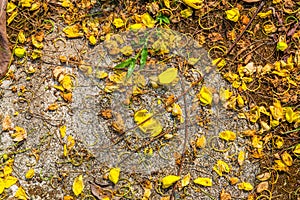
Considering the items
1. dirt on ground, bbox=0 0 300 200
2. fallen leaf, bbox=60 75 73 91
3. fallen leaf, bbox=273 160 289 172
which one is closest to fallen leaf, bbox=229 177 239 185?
dirt on ground, bbox=0 0 300 200

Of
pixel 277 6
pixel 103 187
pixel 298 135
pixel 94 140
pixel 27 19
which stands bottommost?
pixel 103 187

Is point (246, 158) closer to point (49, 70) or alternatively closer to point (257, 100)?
point (257, 100)

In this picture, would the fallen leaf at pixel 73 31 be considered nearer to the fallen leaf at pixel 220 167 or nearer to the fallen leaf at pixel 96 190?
the fallen leaf at pixel 96 190

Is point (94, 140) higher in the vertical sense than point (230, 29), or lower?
lower

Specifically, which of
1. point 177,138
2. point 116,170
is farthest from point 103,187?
point 177,138

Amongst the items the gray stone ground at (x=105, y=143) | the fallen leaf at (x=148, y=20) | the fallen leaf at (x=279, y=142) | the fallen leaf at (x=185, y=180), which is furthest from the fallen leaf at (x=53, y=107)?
the fallen leaf at (x=279, y=142)

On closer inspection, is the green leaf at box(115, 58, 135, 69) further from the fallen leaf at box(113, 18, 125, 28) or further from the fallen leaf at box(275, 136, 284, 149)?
the fallen leaf at box(275, 136, 284, 149)
